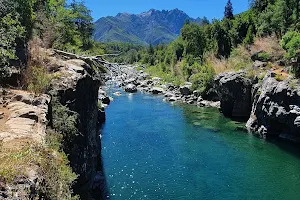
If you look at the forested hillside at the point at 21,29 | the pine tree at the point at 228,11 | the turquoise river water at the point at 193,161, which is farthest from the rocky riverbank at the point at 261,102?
the pine tree at the point at 228,11

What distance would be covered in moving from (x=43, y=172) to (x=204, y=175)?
59.6ft

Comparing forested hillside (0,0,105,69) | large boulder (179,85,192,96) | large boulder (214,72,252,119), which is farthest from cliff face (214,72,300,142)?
forested hillside (0,0,105,69)

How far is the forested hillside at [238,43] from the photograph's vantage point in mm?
43738

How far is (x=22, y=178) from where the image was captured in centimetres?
755

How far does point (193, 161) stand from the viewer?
27.9 m

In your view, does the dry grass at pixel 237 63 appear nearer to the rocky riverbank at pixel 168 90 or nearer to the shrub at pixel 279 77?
the rocky riverbank at pixel 168 90

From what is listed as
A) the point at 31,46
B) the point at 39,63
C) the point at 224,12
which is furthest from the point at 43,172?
the point at 224,12

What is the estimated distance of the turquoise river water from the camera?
22.1 meters

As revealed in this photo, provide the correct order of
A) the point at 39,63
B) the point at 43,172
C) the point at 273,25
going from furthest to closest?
the point at 273,25 < the point at 39,63 < the point at 43,172

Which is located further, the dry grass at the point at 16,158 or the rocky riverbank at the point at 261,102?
the rocky riverbank at the point at 261,102

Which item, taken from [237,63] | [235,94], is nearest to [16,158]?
[235,94]

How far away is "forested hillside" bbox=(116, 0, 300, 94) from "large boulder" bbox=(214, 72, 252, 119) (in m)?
1.95

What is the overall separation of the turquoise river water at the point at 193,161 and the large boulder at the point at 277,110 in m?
1.85

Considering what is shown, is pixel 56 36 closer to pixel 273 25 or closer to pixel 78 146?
pixel 78 146
